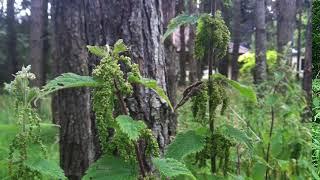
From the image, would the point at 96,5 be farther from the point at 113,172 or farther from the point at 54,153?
the point at 54,153

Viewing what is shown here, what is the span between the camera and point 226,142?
156 centimetres

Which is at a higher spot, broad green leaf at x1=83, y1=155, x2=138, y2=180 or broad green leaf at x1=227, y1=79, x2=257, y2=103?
broad green leaf at x1=227, y1=79, x2=257, y2=103

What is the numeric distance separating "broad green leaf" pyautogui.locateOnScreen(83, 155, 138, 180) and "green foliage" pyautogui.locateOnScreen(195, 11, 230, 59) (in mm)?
462

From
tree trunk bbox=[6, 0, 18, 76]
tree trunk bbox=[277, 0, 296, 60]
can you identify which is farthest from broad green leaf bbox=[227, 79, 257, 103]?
tree trunk bbox=[6, 0, 18, 76]

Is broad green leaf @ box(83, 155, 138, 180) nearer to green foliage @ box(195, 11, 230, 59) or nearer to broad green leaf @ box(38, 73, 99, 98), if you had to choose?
broad green leaf @ box(38, 73, 99, 98)

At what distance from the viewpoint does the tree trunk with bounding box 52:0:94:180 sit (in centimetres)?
361

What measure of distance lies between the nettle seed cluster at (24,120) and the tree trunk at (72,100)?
1698 mm

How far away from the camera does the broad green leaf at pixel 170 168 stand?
49.4 inches

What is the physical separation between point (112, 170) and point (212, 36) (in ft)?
1.78

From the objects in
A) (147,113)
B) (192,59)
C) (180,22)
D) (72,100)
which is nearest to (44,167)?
(147,113)

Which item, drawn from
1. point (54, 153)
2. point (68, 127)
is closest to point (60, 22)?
point (68, 127)

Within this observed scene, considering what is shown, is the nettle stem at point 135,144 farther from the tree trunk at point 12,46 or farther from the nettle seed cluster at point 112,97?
the tree trunk at point 12,46

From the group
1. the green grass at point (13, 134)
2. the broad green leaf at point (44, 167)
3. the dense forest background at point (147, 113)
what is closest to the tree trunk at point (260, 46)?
the green grass at point (13, 134)

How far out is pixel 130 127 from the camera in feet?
4.09
